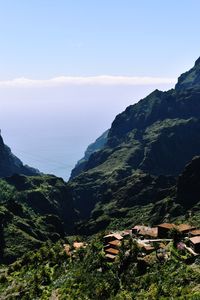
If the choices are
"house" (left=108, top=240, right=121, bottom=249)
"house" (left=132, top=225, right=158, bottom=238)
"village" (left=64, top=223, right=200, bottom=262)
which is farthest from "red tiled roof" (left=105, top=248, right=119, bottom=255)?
"house" (left=132, top=225, right=158, bottom=238)

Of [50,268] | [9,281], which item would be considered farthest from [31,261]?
[50,268]

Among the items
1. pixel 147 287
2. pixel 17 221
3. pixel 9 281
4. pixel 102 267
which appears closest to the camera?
pixel 147 287

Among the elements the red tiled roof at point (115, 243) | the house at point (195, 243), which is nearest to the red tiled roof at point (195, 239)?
the house at point (195, 243)

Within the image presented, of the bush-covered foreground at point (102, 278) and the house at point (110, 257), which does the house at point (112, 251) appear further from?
the bush-covered foreground at point (102, 278)

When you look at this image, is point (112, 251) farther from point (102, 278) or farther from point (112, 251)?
point (102, 278)

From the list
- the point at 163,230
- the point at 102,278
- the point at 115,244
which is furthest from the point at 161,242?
the point at 102,278

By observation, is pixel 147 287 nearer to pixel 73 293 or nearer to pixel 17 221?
pixel 73 293
